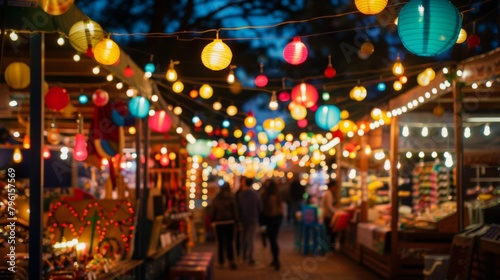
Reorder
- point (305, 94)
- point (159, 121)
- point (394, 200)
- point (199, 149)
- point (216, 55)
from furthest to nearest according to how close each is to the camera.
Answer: point (199, 149), point (394, 200), point (159, 121), point (305, 94), point (216, 55)

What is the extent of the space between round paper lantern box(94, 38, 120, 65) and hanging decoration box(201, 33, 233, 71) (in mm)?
895

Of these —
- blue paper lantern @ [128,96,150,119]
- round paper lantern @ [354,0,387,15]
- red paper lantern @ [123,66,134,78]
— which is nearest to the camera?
round paper lantern @ [354,0,387,15]

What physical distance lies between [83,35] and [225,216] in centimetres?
888

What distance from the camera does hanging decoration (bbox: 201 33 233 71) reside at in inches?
282

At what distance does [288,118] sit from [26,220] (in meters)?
21.1

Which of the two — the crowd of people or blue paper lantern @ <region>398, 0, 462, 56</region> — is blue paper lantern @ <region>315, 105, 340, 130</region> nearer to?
the crowd of people

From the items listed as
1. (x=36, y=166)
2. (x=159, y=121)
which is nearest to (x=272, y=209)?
(x=159, y=121)

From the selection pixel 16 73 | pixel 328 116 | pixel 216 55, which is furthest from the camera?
pixel 328 116

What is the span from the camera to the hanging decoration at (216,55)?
7.16 metres

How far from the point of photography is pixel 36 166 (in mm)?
6066

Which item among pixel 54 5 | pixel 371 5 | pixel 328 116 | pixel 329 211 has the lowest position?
pixel 329 211

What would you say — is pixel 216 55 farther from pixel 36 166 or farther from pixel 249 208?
pixel 249 208

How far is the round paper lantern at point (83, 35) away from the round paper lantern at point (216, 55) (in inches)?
44.5

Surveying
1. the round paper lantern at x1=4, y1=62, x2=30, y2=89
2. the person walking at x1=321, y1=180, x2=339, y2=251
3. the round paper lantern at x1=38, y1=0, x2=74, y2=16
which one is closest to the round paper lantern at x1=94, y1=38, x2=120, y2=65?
the round paper lantern at x1=4, y1=62, x2=30, y2=89
